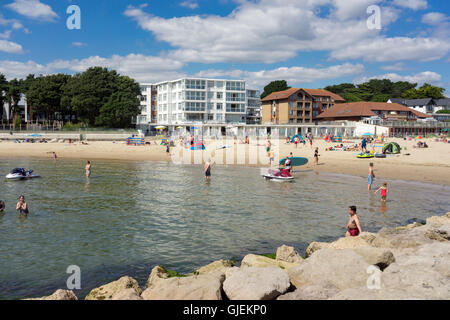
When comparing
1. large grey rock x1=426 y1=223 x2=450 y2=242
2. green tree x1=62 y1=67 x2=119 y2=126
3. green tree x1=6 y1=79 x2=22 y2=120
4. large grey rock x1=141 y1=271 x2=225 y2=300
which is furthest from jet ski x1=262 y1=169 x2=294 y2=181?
green tree x1=6 y1=79 x2=22 y2=120

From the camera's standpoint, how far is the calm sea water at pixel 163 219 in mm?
12008

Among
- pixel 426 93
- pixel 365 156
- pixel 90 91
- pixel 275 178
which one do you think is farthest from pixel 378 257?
pixel 426 93

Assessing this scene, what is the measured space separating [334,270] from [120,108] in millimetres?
71206

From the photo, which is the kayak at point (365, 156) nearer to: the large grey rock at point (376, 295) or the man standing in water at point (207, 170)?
the man standing in water at point (207, 170)

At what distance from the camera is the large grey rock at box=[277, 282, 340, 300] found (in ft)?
24.5

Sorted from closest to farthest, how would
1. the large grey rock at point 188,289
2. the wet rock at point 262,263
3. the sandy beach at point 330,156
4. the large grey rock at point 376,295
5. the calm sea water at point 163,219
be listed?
the large grey rock at point 376,295, the large grey rock at point 188,289, the wet rock at point 262,263, the calm sea water at point 163,219, the sandy beach at point 330,156

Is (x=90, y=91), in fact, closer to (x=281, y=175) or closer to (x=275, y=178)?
(x=275, y=178)

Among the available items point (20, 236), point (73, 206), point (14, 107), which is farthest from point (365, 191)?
point (14, 107)

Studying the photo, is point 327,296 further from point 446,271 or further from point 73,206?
point 73,206

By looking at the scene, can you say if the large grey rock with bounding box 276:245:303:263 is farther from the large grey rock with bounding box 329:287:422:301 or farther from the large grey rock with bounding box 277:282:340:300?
the large grey rock with bounding box 329:287:422:301

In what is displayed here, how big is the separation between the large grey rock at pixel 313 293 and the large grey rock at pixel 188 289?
1.42 m

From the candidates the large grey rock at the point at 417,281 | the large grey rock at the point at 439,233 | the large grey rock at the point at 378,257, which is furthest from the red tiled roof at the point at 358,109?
the large grey rock at the point at 417,281

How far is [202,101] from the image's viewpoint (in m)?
94.9

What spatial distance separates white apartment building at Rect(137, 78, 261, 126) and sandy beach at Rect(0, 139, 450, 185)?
36.3 metres
